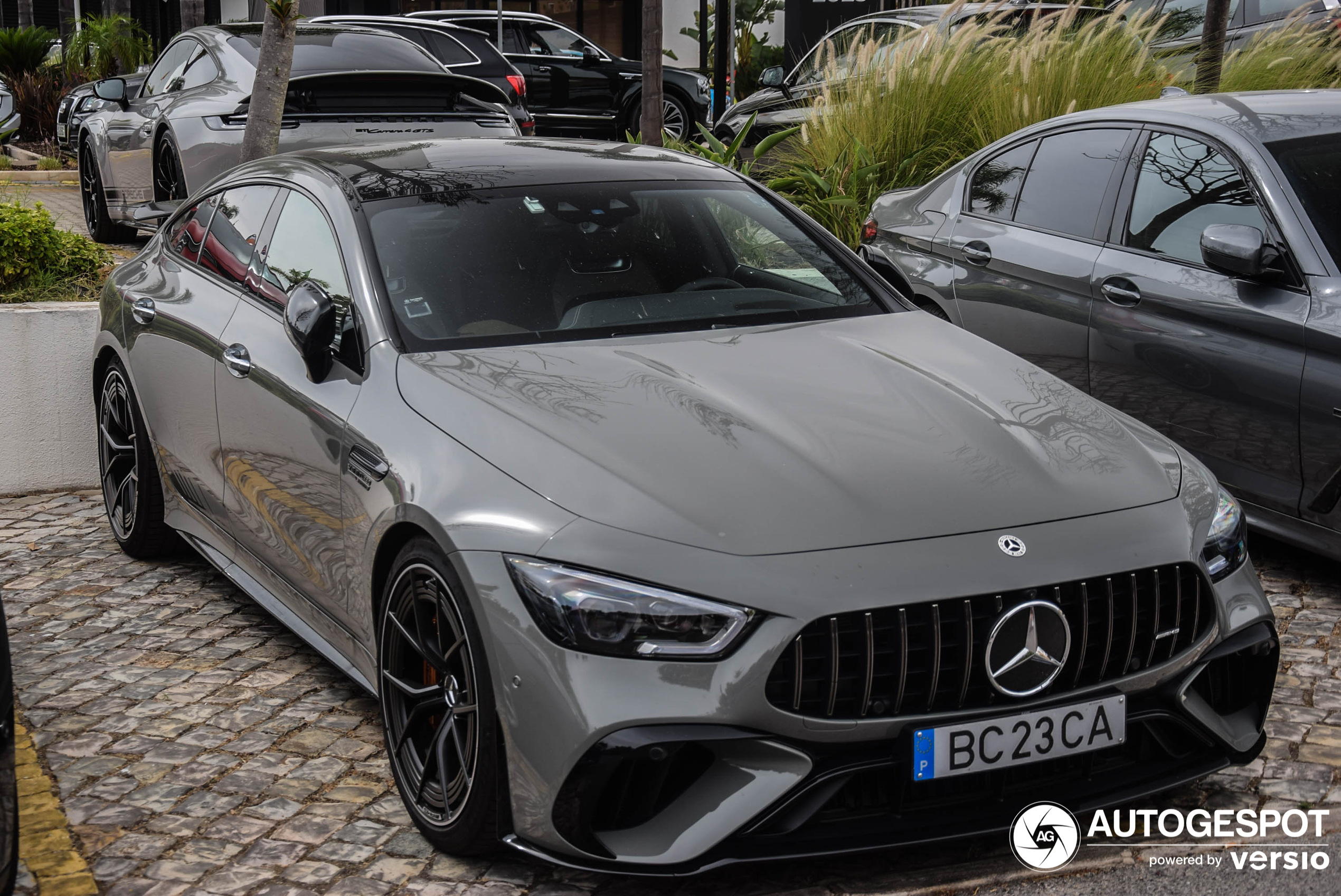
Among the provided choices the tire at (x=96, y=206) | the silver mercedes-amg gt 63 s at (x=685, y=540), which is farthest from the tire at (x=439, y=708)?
the tire at (x=96, y=206)

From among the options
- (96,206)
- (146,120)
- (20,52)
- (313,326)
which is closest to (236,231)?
(313,326)

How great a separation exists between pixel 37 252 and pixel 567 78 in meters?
12.6

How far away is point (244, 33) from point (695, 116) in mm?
9505

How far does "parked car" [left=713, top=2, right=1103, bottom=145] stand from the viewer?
440 inches

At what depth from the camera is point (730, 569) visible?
291 cm

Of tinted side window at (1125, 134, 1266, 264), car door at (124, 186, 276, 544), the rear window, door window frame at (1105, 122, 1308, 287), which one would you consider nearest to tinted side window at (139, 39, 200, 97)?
the rear window

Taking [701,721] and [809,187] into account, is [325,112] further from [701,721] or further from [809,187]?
[701,721]

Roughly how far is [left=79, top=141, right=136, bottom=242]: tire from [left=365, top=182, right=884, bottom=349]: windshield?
832cm

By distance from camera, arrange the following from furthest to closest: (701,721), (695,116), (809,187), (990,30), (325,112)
Answer: (695,116) → (990,30) → (809,187) → (325,112) → (701,721)

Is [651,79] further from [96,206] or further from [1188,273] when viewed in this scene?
[1188,273]

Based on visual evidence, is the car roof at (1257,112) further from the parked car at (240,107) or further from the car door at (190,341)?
the parked car at (240,107)

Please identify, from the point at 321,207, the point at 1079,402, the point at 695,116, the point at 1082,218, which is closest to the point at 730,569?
the point at 1079,402

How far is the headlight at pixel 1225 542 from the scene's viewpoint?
3307mm

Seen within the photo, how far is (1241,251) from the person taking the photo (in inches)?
196
